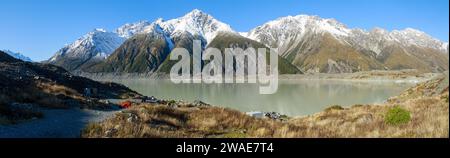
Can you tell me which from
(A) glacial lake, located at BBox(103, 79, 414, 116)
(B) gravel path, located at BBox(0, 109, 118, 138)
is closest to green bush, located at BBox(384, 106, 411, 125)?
(B) gravel path, located at BBox(0, 109, 118, 138)

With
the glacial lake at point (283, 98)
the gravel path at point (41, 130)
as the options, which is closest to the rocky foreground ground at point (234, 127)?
the gravel path at point (41, 130)

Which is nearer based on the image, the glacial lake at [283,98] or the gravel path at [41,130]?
the gravel path at [41,130]

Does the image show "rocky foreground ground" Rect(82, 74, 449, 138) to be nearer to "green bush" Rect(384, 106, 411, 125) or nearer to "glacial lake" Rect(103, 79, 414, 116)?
"green bush" Rect(384, 106, 411, 125)

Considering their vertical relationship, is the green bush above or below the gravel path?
above

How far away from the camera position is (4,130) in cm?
1498

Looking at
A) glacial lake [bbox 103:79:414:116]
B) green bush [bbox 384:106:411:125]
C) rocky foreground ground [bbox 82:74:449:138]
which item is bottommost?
glacial lake [bbox 103:79:414:116]

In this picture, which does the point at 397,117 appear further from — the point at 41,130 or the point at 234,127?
the point at 41,130

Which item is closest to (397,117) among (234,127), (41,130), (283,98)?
(234,127)

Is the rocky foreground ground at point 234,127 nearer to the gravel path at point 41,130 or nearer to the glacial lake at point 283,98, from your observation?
the gravel path at point 41,130
